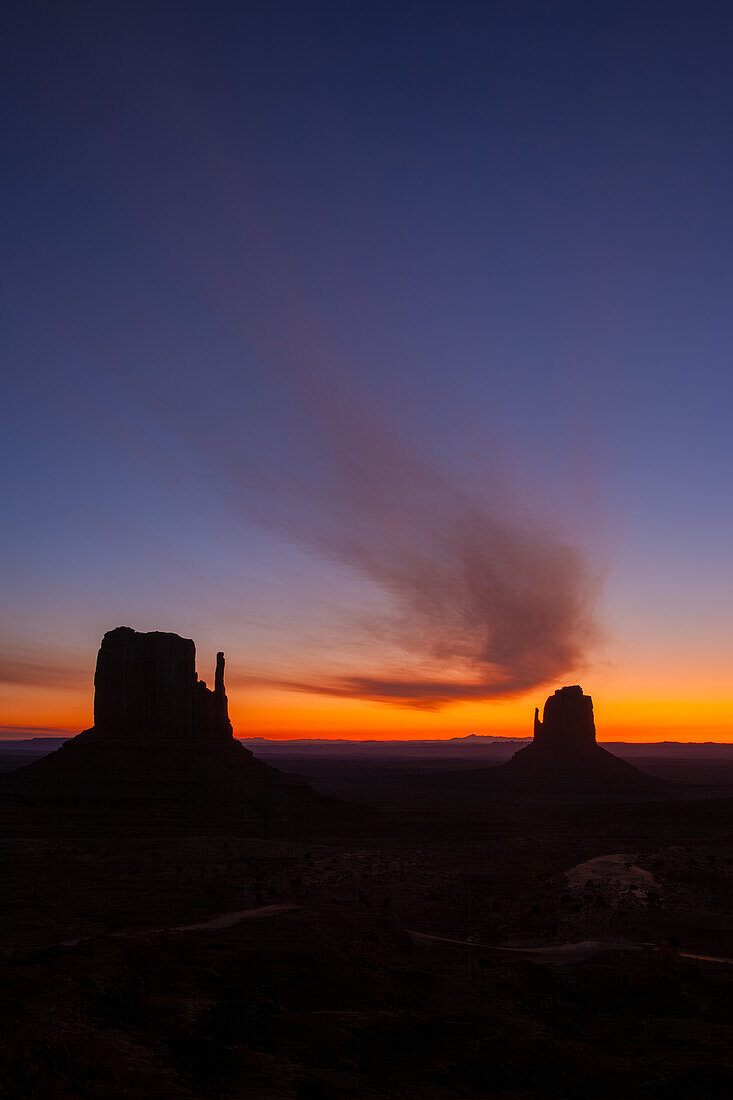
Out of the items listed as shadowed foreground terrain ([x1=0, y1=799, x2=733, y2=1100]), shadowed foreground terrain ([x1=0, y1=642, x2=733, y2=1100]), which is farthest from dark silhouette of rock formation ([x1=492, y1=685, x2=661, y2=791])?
shadowed foreground terrain ([x1=0, y1=799, x2=733, y2=1100])

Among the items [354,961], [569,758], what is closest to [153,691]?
[354,961]

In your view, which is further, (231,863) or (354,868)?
(231,863)

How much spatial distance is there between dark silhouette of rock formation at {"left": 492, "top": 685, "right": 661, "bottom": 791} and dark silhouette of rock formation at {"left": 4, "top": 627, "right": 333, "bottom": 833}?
206 ft

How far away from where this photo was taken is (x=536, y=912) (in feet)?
82.7

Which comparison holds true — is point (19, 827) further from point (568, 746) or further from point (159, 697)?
Result: point (568, 746)

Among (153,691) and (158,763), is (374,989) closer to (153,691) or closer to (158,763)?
(158,763)

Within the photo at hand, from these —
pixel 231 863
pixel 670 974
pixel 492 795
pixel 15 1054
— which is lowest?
pixel 492 795

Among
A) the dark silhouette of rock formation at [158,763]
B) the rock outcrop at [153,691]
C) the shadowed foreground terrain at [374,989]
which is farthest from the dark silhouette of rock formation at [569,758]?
the shadowed foreground terrain at [374,989]

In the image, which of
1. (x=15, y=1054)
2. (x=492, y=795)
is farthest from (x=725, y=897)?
(x=492, y=795)

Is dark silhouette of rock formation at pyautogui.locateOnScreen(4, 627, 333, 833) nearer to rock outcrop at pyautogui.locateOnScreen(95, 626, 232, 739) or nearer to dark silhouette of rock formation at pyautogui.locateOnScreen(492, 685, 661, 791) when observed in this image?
rock outcrop at pyautogui.locateOnScreen(95, 626, 232, 739)

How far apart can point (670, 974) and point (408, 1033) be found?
295 inches

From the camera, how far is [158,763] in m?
65.3

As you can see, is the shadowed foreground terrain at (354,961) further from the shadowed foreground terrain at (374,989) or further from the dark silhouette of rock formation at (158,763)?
the dark silhouette of rock formation at (158,763)

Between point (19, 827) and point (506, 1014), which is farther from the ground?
point (506, 1014)
